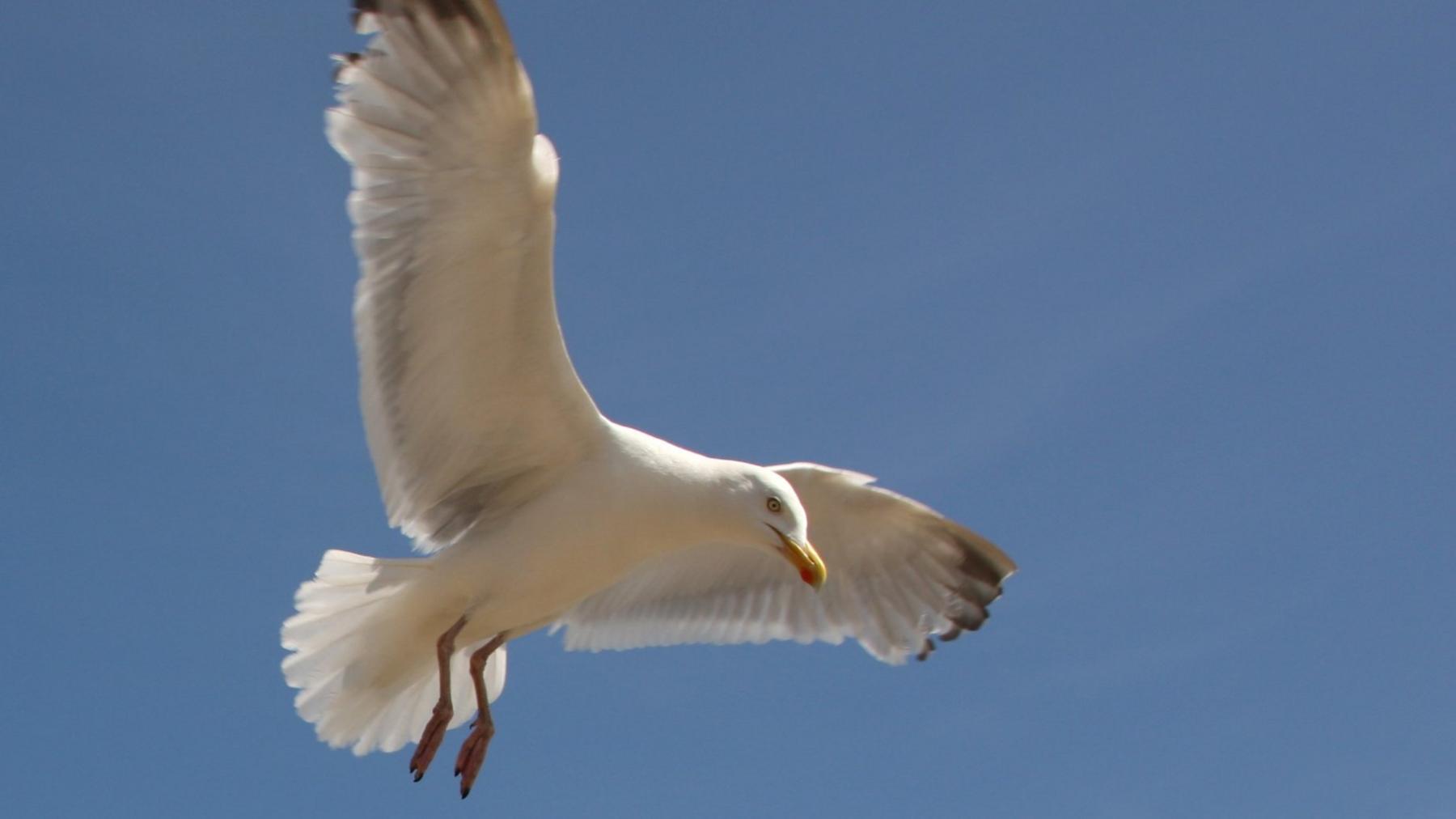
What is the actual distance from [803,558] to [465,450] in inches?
62.6

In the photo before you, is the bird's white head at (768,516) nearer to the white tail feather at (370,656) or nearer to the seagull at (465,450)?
the seagull at (465,450)

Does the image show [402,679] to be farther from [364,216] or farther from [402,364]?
[364,216]

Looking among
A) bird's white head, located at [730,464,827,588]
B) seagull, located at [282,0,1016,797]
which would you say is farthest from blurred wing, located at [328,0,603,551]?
bird's white head, located at [730,464,827,588]

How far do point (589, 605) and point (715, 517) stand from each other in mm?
1875

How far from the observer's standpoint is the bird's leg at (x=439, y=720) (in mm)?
7688

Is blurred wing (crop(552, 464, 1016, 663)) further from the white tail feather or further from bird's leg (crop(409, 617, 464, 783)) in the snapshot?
bird's leg (crop(409, 617, 464, 783))

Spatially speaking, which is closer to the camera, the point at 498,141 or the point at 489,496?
the point at 498,141

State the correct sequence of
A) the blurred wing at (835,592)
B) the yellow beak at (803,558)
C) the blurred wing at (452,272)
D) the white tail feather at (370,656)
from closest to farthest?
the blurred wing at (452,272) < the yellow beak at (803,558) < the white tail feather at (370,656) < the blurred wing at (835,592)

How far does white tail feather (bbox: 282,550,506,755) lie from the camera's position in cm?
789

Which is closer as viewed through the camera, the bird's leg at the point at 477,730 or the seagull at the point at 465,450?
the seagull at the point at 465,450

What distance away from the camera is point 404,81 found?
697 cm

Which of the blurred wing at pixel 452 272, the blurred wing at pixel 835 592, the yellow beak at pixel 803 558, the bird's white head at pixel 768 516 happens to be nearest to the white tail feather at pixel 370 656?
the blurred wing at pixel 452 272

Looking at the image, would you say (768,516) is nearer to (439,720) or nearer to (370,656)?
(439,720)

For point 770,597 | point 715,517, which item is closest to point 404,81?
point 715,517
